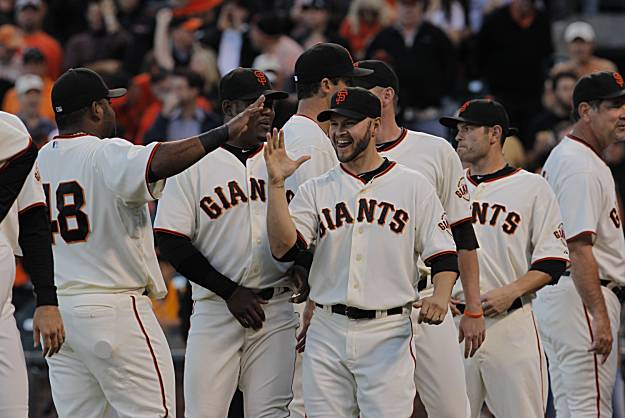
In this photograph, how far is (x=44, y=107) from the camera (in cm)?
1273

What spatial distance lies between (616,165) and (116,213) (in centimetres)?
642

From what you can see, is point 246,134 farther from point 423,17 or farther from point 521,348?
point 423,17

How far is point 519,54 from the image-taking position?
1284 centimetres


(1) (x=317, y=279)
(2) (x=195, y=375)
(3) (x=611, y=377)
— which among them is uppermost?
(1) (x=317, y=279)

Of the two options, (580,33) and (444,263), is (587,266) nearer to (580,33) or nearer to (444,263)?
(444,263)

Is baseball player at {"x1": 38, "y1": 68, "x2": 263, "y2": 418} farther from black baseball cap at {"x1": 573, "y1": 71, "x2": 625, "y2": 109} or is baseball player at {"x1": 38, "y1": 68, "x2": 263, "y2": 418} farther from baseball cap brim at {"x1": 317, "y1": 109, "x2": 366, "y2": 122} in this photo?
black baseball cap at {"x1": 573, "y1": 71, "x2": 625, "y2": 109}

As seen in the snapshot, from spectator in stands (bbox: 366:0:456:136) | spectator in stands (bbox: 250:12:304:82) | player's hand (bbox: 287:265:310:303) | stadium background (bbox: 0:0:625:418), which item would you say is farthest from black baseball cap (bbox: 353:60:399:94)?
spectator in stands (bbox: 250:12:304:82)

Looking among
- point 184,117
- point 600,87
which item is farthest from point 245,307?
point 184,117

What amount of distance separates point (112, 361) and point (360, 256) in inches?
49.6

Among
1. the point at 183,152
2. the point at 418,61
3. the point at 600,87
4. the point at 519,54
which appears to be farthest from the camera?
the point at 519,54

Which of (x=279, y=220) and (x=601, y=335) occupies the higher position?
(x=279, y=220)

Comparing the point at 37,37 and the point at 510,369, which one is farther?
the point at 37,37

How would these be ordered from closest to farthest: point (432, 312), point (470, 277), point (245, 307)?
point (432, 312), point (245, 307), point (470, 277)

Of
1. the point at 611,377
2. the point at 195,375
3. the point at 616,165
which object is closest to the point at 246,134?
the point at 195,375
